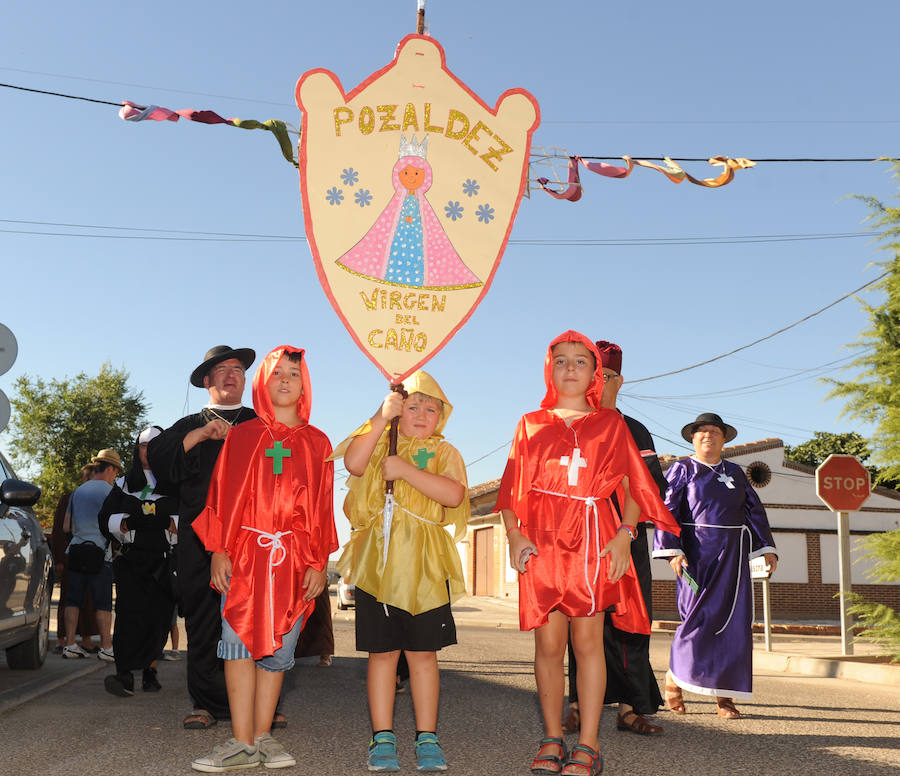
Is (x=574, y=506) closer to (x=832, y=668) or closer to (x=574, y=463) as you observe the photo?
(x=574, y=463)

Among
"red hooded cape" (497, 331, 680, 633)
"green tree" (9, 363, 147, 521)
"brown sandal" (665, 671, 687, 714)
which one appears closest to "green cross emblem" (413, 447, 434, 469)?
"red hooded cape" (497, 331, 680, 633)

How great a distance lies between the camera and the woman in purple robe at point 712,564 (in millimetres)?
6055

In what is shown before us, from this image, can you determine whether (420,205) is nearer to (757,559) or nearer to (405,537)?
(405,537)

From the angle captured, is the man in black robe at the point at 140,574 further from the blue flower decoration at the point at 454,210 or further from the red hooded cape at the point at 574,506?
the red hooded cape at the point at 574,506

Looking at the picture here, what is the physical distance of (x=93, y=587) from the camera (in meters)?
9.03

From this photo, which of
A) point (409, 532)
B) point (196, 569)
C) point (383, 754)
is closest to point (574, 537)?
point (409, 532)

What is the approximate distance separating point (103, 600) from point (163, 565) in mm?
3095

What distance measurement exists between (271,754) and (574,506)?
1.70 metres

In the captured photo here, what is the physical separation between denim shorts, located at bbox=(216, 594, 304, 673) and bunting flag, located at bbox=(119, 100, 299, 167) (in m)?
2.81

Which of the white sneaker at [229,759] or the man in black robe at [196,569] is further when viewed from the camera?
the man in black robe at [196,569]

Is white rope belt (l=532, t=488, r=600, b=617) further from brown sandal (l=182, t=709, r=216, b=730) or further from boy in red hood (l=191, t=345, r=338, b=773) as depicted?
brown sandal (l=182, t=709, r=216, b=730)

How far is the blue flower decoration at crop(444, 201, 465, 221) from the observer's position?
4.85m

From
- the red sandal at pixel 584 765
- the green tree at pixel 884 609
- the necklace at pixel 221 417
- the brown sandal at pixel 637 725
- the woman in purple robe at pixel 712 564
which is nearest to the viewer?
the red sandal at pixel 584 765

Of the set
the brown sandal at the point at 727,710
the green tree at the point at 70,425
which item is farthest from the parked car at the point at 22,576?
the green tree at the point at 70,425
